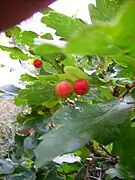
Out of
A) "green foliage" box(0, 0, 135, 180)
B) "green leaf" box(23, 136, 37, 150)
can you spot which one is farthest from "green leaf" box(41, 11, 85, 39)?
"green leaf" box(23, 136, 37, 150)

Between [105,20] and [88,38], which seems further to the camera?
[105,20]

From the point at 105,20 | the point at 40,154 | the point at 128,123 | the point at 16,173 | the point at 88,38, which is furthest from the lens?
the point at 16,173

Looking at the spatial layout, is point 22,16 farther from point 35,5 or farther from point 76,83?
point 76,83

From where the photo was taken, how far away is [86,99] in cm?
75

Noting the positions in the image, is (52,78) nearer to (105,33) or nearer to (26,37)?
(26,37)

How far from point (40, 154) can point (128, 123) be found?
19 centimetres

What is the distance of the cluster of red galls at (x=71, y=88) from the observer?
0.59 m

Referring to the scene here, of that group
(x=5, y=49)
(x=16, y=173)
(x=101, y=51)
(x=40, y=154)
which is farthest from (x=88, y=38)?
(x=16, y=173)

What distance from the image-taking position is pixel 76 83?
1.97 ft

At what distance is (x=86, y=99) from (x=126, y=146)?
177 mm

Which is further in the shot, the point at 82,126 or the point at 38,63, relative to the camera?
the point at 38,63

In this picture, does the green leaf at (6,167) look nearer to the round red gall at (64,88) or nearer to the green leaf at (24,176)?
the green leaf at (24,176)

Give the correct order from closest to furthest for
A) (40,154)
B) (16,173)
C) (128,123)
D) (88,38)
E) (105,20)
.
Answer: (88,38) → (40,154) → (128,123) → (105,20) → (16,173)

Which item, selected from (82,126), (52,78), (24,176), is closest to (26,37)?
(52,78)
